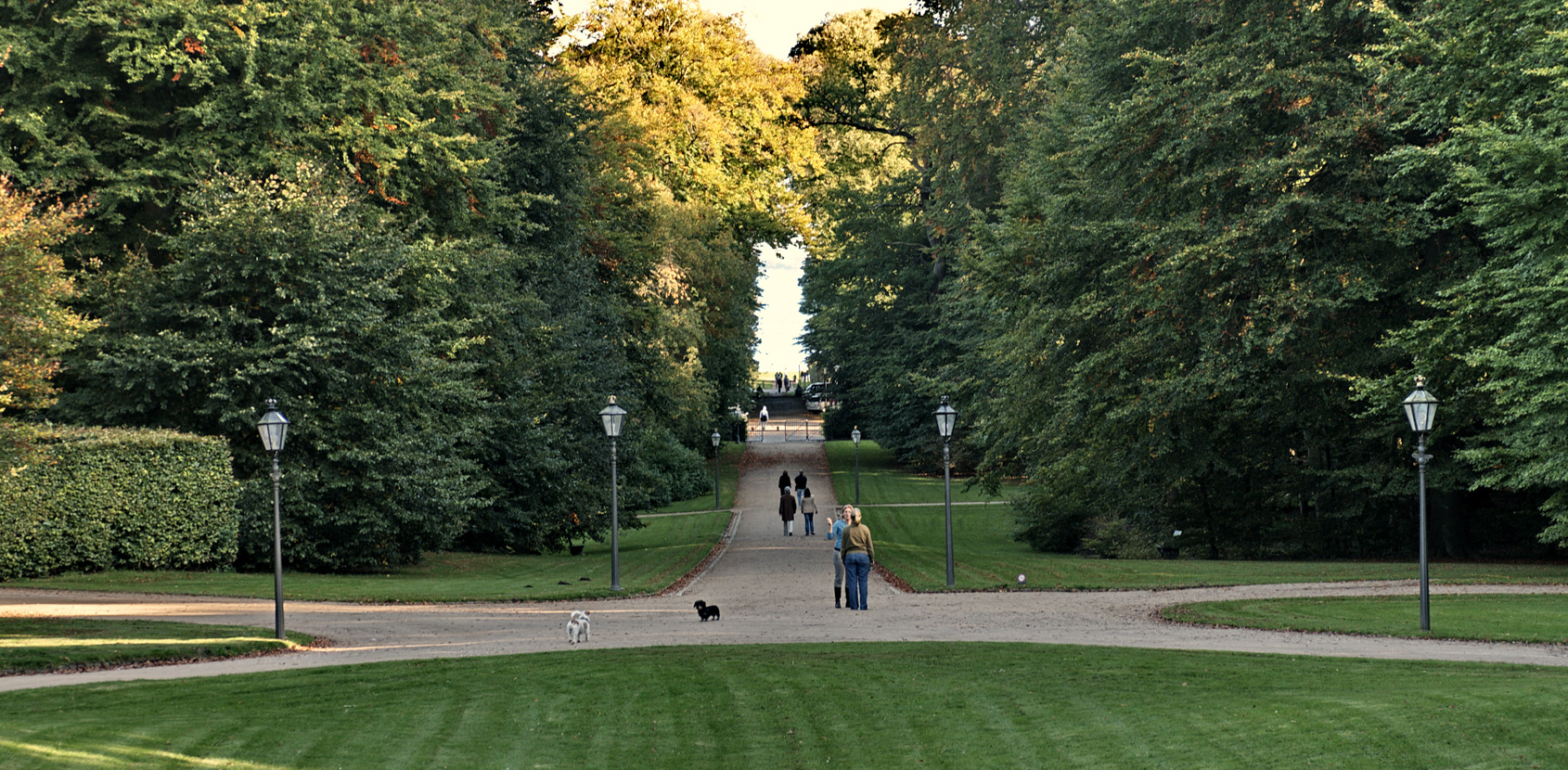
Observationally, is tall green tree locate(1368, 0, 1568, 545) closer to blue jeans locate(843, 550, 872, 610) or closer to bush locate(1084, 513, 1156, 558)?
bush locate(1084, 513, 1156, 558)

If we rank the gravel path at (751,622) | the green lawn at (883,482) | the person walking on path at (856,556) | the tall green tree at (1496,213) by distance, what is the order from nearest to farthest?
the gravel path at (751,622) < the person walking on path at (856,556) < the tall green tree at (1496,213) < the green lawn at (883,482)

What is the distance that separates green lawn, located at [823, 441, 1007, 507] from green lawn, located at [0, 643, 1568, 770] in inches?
1236

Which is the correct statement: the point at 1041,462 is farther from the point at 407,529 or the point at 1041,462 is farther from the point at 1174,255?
the point at 407,529

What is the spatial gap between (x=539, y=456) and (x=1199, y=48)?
18089mm

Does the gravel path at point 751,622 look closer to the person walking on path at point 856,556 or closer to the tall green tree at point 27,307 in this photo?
the person walking on path at point 856,556

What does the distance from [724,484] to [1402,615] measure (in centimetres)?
4071

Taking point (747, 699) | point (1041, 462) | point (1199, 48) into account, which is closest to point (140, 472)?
point (747, 699)

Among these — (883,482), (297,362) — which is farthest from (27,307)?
(883,482)

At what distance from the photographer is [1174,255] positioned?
25.2 meters

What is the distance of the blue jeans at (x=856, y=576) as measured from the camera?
66.7ft

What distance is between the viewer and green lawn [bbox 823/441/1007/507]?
50.6 metres

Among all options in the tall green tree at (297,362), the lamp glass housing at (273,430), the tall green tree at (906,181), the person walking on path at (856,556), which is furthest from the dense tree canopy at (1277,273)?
the lamp glass housing at (273,430)

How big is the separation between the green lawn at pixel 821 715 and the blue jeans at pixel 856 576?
587 centimetres

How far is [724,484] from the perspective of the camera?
5712 cm
